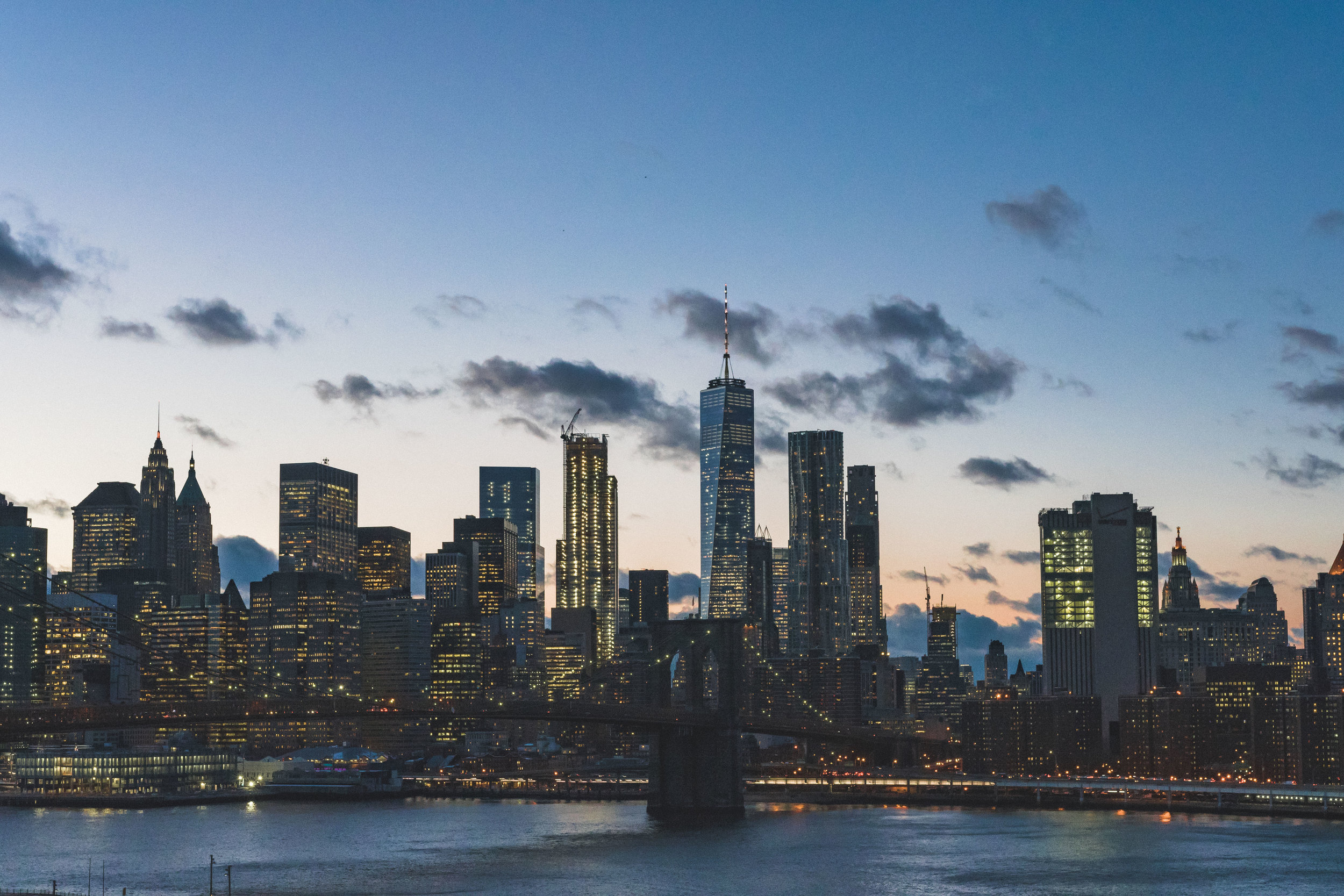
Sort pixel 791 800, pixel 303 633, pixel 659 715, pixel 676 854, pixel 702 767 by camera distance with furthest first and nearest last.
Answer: pixel 303 633 → pixel 791 800 → pixel 702 767 → pixel 659 715 → pixel 676 854

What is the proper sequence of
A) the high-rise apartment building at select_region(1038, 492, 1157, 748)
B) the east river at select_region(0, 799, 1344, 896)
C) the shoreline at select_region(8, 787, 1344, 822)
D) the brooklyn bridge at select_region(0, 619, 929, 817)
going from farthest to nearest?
the high-rise apartment building at select_region(1038, 492, 1157, 748), the shoreline at select_region(8, 787, 1344, 822), the brooklyn bridge at select_region(0, 619, 929, 817), the east river at select_region(0, 799, 1344, 896)

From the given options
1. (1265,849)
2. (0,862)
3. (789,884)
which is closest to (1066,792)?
(1265,849)

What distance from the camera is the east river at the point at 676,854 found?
185 ft

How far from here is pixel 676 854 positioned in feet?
214

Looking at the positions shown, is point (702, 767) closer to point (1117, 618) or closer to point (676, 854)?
point (676, 854)

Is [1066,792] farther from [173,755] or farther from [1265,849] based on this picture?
[173,755]

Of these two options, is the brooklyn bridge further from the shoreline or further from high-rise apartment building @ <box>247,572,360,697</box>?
high-rise apartment building @ <box>247,572,360,697</box>

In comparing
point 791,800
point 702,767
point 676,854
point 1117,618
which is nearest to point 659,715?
point 702,767

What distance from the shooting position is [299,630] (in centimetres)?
19262

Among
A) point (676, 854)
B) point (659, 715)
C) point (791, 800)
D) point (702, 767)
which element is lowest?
point (791, 800)

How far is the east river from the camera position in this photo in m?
56.4

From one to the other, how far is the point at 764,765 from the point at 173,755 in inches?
2140

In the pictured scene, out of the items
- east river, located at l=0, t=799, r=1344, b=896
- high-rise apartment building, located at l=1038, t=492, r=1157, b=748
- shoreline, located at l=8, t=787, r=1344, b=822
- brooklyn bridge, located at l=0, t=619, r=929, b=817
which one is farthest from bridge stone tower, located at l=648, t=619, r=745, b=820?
→ high-rise apartment building, located at l=1038, t=492, r=1157, b=748

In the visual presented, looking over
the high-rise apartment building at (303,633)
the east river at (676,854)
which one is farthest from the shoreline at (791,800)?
the high-rise apartment building at (303,633)
